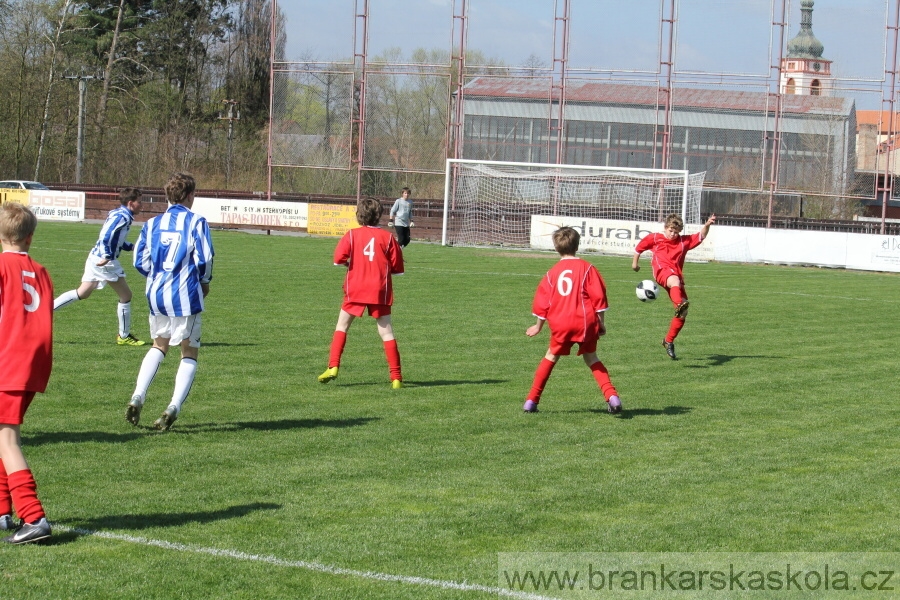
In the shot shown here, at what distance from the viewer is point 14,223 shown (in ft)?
16.7

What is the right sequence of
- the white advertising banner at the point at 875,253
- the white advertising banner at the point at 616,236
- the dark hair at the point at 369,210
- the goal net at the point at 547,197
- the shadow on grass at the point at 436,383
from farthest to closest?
the goal net at the point at 547,197
the white advertising banner at the point at 616,236
the white advertising banner at the point at 875,253
the shadow on grass at the point at 436,383
the dark hair at the point at 369,210

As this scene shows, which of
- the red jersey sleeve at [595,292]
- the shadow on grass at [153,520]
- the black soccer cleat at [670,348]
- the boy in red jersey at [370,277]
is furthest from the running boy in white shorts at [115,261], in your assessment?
the shadow on grass at [153,520]

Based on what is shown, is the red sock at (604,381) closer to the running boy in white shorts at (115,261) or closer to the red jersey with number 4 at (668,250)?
the red jersey with number 4 at (668,250)

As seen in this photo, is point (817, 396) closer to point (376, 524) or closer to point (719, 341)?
point (719, 341)

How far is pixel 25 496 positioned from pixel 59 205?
36.9 m

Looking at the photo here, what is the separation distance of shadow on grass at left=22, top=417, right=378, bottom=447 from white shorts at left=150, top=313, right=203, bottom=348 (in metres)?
0.61

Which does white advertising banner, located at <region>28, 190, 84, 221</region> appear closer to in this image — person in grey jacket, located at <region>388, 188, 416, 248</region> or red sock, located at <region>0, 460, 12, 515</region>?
person in grey jacket, located at <region>388, 188, 416, 248</region>

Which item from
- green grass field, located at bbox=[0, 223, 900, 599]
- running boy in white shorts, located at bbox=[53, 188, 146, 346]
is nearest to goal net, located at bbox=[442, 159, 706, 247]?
green grass field, located at bbox=[0, 223, 900, 599]

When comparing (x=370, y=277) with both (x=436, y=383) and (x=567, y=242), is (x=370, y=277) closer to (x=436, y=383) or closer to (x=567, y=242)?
(x=436, y=383)

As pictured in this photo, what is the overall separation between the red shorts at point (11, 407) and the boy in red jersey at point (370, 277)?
4.72 metres

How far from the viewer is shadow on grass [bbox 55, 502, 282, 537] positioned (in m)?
5.39

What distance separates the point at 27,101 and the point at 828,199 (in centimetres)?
3605

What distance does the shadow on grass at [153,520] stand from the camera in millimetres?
5387

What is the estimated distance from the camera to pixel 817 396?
32.7 ft
